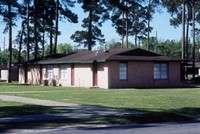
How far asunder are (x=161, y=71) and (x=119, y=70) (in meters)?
4.96

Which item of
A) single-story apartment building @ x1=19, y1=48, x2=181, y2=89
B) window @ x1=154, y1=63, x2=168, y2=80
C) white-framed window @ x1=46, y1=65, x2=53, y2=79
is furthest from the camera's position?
white-framed window @ x1=46, y1=65, x2=53, y2=79

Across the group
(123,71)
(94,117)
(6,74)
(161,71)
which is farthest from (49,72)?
(94,117)

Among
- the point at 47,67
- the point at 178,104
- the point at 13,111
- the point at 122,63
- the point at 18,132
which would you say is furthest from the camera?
the point at 47,67

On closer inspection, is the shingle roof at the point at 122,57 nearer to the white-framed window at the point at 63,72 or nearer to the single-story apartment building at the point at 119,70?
the single-story apartment building at the point at 119,70

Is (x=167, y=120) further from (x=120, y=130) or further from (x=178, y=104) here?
(x=178, y=104)

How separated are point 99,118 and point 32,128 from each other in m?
2.94

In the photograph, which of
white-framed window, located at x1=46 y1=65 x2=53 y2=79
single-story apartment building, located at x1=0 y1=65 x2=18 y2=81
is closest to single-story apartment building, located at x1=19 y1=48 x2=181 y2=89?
white-framed window, located at x1=46 y1=65 x2=53 y2=79

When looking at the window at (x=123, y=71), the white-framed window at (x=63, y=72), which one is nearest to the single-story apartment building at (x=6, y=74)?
the white-framed window at (x=63, y=72)

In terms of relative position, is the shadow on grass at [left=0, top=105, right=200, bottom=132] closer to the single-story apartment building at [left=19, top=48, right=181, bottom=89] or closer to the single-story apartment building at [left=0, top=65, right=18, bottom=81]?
the single-story apartment building at [left=19, top=48, right=181, bottom=89]

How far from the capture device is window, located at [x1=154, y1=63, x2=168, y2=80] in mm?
40906

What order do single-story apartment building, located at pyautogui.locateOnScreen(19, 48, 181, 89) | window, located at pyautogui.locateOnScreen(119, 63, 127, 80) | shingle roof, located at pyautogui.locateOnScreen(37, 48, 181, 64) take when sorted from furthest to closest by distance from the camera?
window, located at pyautogui.locateOnScreen(119, 63, 127, 80) → single-story apartment building, located at pyautogui.locateOnScreen(19, 48, 181, 89) → shingle roof, located at pyautogui.locateOnScreen(37, 48, 181, 64)

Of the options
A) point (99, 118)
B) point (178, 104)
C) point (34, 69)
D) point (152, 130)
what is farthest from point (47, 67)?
point (152, 130)

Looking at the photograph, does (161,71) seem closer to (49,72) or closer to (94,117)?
(49,72)

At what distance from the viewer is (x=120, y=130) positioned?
12.7m
